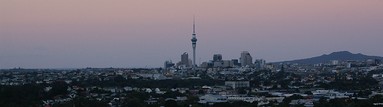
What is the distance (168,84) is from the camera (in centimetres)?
6488

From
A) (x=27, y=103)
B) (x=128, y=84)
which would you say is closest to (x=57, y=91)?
(x=27, y=103)

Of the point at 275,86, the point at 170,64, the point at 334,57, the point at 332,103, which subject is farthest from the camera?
the point at 334,57

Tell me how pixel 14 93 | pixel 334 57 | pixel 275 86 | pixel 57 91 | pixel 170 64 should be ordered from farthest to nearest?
1. pixel 334 57
2. pixel 170 64
3. pixel 275 86
4. pixel 57 91
5. pixel 14 93

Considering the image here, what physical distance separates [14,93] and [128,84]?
2168cm

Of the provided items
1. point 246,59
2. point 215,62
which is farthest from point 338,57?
point 215,62

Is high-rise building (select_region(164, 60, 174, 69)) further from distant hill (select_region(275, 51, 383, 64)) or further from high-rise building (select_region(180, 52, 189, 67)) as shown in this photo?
distant hill (select_region(275, 51, 383, 64))

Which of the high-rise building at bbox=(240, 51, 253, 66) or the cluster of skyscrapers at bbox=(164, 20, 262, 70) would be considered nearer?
the cluster of skyscrapers at bbox=(164, 20, 262, 70)

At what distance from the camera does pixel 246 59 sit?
395 ft

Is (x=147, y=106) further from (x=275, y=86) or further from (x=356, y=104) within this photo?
(x=275, y=86)

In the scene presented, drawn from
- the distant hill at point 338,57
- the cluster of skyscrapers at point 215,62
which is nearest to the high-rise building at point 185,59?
the cluster of skyscrapers at point 215,62

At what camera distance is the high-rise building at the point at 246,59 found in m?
119

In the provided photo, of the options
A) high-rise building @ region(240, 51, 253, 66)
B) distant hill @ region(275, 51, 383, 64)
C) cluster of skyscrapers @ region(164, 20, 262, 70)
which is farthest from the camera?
distant hill @ region(275, 51, 383, 64)

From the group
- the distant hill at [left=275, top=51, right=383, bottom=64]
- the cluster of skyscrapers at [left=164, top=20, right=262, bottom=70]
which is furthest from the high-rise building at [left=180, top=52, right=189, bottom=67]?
the distant hill at [left=275, top=51, right=383, bottom=64]

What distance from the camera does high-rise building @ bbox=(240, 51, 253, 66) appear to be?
119m
